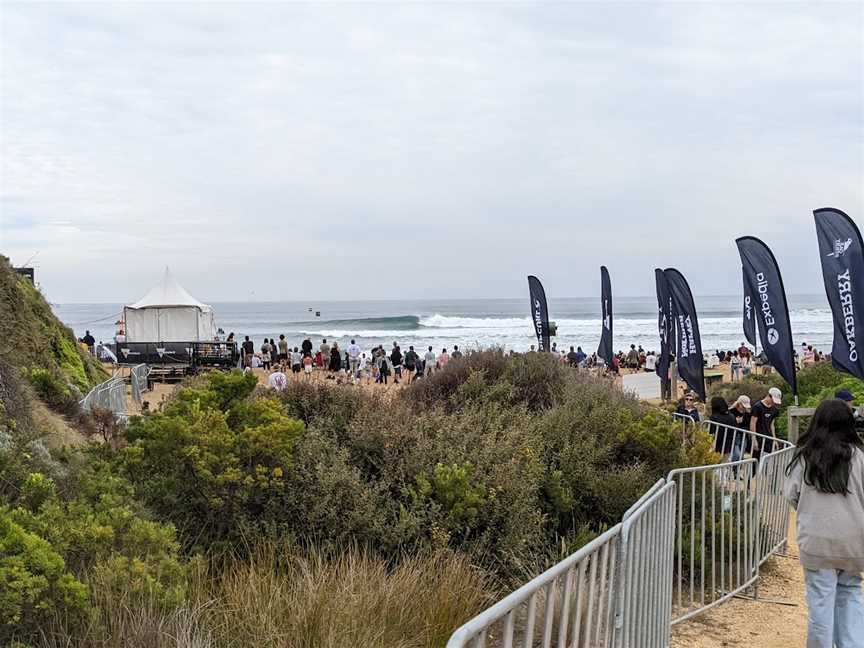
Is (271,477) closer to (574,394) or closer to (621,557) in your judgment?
(621,557)

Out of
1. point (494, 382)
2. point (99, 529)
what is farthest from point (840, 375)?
point (99, 529)

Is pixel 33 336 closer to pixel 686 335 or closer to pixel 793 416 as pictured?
pixel 793 416

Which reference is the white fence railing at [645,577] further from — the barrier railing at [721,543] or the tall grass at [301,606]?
the tall grass at [301,606]

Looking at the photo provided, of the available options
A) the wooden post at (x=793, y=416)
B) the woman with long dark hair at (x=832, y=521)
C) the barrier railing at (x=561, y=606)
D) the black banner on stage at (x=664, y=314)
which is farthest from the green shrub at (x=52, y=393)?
the black banner on stage at (x=664, y=314)

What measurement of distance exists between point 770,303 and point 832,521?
10819mm

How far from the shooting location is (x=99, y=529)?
426cm

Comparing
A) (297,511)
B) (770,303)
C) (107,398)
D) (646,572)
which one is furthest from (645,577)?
(770,303)

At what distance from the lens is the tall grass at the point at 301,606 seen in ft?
12.8

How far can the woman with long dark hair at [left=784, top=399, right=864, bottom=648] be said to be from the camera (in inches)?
187

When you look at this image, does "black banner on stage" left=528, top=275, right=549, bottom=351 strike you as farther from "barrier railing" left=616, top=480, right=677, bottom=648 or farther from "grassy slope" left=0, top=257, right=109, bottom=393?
"barrier railing" left=616, top=480, right=677, bottom=648

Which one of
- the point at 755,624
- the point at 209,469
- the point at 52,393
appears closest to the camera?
the point at 209,469

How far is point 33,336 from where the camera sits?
14203 mm

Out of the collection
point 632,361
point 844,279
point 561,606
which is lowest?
point 632,361

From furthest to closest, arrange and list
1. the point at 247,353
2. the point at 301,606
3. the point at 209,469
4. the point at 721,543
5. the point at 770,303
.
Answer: the point at 247,353 < the point at 770,303 < the point at 721,543 < the point at 209,469 < the point at 301,606
